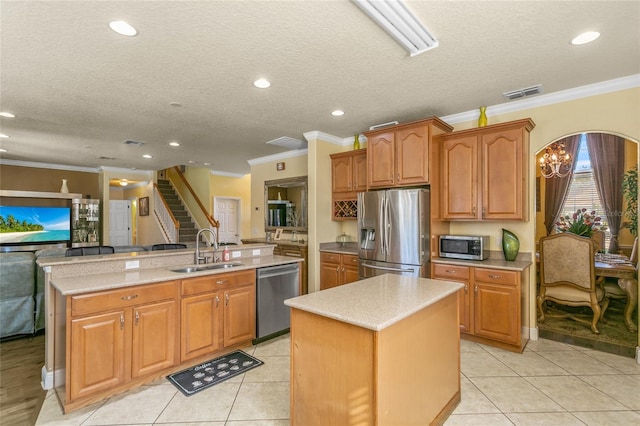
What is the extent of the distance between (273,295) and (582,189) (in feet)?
19.5

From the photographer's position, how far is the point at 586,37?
2.32 meters

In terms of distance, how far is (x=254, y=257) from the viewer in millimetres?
4145

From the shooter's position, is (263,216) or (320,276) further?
(263,216)

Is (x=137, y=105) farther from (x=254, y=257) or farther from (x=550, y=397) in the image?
(x=550, y=397)

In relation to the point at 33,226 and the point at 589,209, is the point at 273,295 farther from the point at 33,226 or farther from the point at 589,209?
the point at 33,226

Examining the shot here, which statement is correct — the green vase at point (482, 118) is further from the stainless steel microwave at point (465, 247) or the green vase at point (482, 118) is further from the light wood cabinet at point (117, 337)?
the light wood cabinet at point (117, 337)

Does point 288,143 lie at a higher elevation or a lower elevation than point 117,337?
higher

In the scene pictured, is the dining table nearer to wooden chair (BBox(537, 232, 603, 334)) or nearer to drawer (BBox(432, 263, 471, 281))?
wooden chair (BBox(537, 232, 603, 334))

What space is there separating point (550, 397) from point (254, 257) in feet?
10.8

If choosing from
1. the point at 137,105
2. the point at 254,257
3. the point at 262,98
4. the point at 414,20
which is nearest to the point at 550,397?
the point at 414,20

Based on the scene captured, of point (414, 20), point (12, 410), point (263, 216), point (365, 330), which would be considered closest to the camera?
point (365, 330)

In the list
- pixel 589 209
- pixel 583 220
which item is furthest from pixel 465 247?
pixel 589 209

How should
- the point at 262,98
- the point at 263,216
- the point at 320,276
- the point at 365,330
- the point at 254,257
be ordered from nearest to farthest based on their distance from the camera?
the point at 365,330 < the point at 262,98 < the point at 254,257 < the point at 320,276 < the point at 263,216

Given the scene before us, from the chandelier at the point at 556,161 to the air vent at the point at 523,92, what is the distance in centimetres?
241
